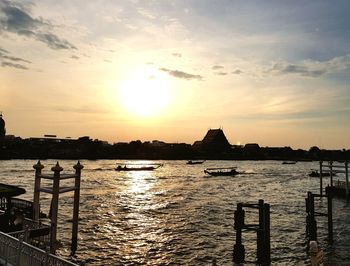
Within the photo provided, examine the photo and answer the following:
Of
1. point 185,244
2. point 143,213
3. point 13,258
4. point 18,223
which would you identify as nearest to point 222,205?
point 143,213

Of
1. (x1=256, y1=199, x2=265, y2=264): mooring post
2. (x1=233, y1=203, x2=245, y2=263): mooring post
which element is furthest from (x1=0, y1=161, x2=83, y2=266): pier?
(x1=256, y1=199, x2=265, y2=264): mooring post

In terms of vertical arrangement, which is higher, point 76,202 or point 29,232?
point 76,202

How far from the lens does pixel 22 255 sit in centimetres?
1404

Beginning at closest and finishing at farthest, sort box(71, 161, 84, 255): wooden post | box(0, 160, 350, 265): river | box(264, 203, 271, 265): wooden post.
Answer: box(264, 203, 271, 265): wooden post, box(71, 161, 84, 255): wooden post, box(0, 160, 350, 265): river

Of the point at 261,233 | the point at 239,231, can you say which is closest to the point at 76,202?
the point at 239,231

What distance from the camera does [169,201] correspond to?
214ft

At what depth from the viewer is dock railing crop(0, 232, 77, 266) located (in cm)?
1255

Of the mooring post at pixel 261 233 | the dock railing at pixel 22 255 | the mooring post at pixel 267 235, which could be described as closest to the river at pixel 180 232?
the mooring post at pixel 261 233

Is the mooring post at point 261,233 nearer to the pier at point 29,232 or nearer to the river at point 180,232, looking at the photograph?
the river at point 180,232

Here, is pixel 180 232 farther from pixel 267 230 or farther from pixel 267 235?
pixel 267 230

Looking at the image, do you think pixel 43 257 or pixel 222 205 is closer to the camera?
pixel 43 257

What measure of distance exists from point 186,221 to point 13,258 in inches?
1283

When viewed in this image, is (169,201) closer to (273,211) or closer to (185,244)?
(273,211)

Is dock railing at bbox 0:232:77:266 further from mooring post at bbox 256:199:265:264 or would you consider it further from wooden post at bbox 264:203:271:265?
mooring post at bbox 256:199:265:264
